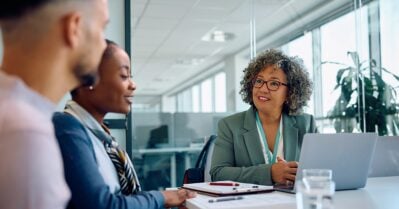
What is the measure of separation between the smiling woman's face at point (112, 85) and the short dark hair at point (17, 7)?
587 millimetres

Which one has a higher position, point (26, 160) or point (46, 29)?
point (46, 29)

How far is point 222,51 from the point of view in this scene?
6.92 m

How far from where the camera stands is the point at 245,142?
1.89 meters

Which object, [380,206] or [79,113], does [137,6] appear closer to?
[79,113]

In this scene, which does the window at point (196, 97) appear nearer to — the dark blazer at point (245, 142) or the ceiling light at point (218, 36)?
the ceiling light at point (218, 36)

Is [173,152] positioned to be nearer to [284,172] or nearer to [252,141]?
[252,141]

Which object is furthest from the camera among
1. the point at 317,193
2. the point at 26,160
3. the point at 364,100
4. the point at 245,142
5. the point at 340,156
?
the point at 364,100

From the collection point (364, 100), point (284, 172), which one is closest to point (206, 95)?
point (364, 100)

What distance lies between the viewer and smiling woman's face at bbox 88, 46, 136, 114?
4.01ft

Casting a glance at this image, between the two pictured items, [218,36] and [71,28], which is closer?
[71,28]

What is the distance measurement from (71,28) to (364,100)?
402 centimetres

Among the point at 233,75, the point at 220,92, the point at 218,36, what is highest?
the point at 218,36

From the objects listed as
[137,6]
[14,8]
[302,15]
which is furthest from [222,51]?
[14,8]

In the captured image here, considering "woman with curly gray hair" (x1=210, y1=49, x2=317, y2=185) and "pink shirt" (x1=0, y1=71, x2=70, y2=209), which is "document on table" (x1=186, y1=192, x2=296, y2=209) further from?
"pink shirt" (x1=0, y1=71, x2=70, y2=209)
